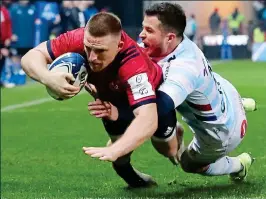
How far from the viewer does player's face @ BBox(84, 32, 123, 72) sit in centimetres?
605

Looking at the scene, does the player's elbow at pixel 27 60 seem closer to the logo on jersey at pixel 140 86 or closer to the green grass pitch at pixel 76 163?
the logo on jersey at pixel 140 86

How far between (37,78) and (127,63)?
24.6 inches

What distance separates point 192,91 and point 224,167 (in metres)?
1.35

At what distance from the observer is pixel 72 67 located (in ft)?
20.3

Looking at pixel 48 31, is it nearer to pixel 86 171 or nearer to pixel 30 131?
pixel 30 131

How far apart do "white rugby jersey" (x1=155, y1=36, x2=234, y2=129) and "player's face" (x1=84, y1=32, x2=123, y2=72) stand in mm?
435

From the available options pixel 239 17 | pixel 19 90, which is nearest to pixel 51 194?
pixel 19 90

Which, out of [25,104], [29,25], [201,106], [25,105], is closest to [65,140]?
[25,105]

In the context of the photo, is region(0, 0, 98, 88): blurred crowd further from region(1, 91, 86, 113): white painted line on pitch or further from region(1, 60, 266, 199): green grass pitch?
region(1, 60, 266, 199): green grass pitch

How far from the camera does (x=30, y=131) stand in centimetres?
1305

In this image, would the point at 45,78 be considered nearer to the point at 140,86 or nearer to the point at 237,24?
the point at 140,86

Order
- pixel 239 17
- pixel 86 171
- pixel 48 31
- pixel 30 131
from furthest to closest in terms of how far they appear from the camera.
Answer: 1. pixel 239 17
2. pixel 48 31
3. pixel 30 131
4. pixel 86 171

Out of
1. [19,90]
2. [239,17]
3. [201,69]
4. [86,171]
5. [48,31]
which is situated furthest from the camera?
[239,17]

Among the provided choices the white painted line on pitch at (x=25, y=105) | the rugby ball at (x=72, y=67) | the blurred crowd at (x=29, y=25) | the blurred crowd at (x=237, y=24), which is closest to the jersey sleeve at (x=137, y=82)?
the rugby ball at (x=72, y=67)
